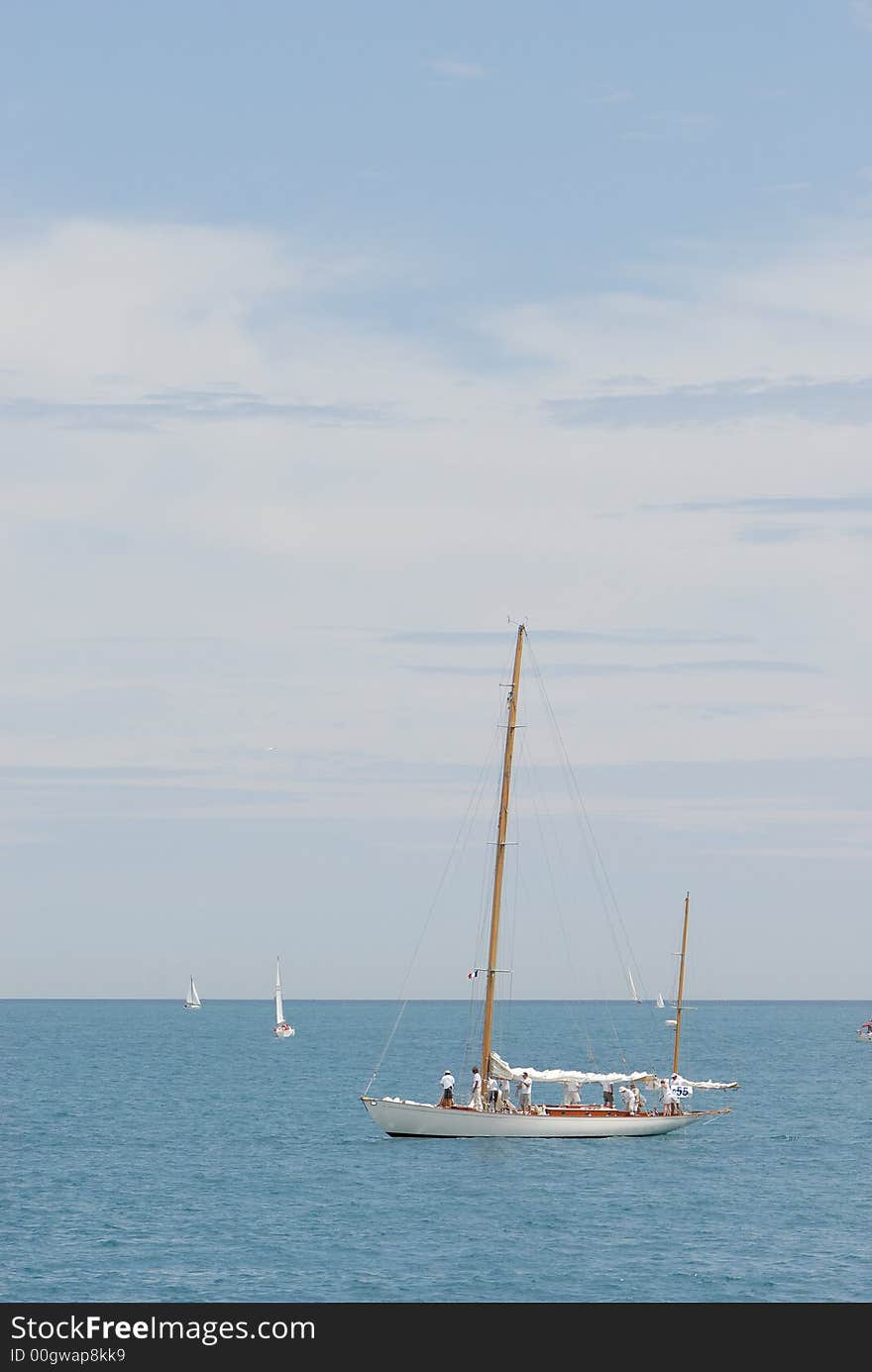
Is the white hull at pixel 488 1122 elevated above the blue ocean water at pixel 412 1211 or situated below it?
above

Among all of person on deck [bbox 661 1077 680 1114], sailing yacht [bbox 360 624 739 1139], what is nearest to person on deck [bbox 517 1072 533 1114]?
sailing yacht [bbox 360 624 739 1139]

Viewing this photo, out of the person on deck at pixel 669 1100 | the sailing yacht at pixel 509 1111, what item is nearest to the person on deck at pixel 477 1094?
the sailing yacht at pixel 509 1111

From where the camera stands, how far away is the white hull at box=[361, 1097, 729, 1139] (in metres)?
81.2

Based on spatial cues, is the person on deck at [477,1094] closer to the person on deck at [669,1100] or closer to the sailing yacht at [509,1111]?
the sailing yacht at [509,1111]

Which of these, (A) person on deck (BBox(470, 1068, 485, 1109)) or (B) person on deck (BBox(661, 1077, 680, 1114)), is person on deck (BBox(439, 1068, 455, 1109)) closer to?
(A) person on deck (BBox(470, 1068, 485, 1109))

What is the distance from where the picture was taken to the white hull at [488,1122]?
266 feet

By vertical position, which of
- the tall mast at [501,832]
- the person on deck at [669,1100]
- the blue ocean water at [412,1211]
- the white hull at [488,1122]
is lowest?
the blue ocean water at [412,1211]

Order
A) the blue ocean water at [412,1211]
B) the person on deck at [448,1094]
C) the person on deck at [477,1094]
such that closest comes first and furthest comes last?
the blue ocean water at [412,1211] < the person on deck at [448,1094] < the person on deck at [477,1094]

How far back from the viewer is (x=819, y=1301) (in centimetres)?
5128

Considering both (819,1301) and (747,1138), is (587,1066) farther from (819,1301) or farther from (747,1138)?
(819,1301)

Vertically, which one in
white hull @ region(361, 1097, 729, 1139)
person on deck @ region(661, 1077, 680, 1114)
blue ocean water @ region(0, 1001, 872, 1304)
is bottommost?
blue ocean water @ region(0, 1001, 872, 1304)

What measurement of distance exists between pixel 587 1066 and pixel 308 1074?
95.3 feet

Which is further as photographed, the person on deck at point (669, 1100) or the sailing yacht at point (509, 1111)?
the person on deck at point (669, 1100)
